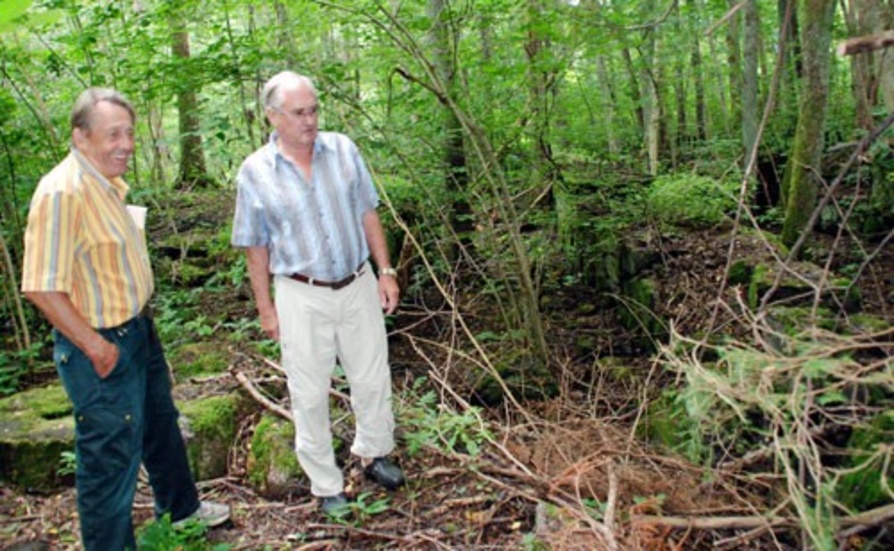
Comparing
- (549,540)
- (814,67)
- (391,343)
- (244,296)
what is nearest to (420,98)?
(391,343)

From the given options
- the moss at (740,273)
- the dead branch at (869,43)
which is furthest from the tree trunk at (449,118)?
the dead branch at (869,43)

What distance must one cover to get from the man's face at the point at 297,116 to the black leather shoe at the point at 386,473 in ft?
5.86

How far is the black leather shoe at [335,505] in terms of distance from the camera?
345cm

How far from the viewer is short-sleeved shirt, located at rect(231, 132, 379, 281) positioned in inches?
129

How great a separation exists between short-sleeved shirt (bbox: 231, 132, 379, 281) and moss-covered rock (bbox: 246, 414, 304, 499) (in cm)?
121

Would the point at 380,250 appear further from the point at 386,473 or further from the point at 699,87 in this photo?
the point at 699,87

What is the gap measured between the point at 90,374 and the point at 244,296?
4.44m

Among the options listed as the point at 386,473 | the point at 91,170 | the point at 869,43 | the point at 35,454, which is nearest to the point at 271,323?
the point at 386,473

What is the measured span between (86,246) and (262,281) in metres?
0.90

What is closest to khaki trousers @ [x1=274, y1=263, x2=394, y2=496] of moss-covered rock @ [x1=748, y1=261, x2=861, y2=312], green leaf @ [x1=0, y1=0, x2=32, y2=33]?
green leaf @ [x1=0, y1=0, x2=32, y2=33]

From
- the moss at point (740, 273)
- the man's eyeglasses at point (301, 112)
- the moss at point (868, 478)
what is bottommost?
the moss at point (868, 478)

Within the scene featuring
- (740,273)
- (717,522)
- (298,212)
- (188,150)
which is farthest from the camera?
(188,150)

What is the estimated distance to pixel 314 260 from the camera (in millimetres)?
3311

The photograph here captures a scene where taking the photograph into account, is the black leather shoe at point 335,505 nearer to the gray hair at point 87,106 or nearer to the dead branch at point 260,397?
the dead branch at point 260,397
